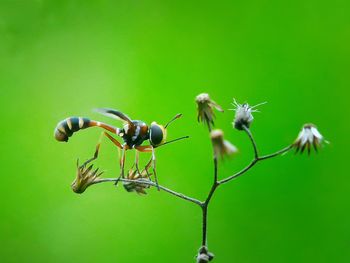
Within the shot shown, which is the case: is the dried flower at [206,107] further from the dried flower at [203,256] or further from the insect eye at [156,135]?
the insect eye at [156,135]

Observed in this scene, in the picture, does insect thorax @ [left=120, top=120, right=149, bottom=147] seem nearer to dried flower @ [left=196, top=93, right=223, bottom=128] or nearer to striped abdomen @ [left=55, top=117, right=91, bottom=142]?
striped abdomen @ [left=55, top=117, right=91, bottom=142]

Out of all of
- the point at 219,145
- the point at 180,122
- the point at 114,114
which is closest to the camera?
the point at 219,145

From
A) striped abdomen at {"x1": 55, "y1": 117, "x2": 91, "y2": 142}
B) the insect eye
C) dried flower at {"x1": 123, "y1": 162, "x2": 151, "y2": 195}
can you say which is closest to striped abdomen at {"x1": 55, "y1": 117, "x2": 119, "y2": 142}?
striped abdomen at {"x1": 55, "y1": 117, "x2": 91, "y2": 142}

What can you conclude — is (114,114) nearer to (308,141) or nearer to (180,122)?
(308,141)

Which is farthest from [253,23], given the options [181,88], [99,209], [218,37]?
[99,209]

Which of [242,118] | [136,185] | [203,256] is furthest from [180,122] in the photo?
[203,256]

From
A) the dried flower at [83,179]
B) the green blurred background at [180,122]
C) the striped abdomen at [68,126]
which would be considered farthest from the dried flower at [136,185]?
the green blurred background at [180,122]
